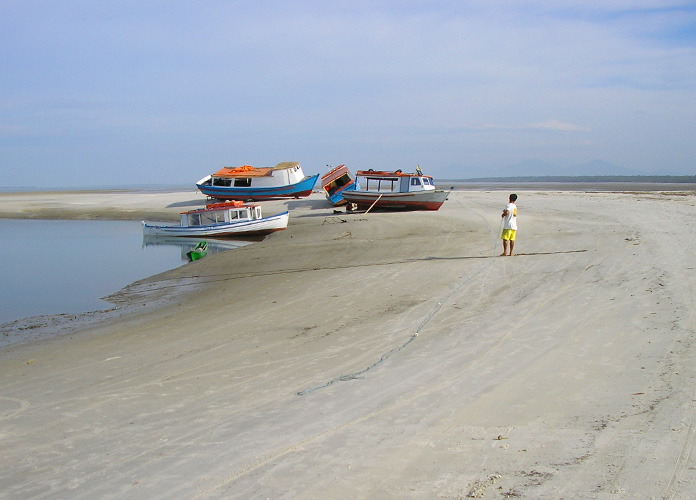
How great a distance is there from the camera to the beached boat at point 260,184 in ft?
132

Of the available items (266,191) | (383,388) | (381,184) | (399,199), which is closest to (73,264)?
(381,184)

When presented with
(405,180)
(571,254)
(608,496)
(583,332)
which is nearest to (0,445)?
(608,496)

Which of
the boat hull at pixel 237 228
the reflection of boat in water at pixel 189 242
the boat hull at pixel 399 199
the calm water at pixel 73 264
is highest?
the boat hull at pixel 399 199

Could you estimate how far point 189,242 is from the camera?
2836 centimetres

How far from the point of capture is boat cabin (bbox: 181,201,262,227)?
91.1ft

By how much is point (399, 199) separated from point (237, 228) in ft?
24.7

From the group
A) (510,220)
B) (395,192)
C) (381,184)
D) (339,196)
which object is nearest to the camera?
(510,220)

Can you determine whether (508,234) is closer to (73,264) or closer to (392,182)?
(392,182)

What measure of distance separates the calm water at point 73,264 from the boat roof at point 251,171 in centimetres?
694

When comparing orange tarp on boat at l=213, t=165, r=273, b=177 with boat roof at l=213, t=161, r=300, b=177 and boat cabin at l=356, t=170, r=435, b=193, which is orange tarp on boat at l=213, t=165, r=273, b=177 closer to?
boat roof at l=213, t=161, r=300, b=177

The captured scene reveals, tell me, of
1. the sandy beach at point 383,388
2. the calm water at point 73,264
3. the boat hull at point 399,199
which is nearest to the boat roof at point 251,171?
the calm water at point 73,264

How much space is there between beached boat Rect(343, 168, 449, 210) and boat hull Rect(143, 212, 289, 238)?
14.9 feet

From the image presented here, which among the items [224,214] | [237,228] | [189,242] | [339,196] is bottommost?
[189,242]

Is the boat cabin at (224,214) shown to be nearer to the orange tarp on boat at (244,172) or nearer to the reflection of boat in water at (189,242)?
the reflection of boat in water at (189,242)
